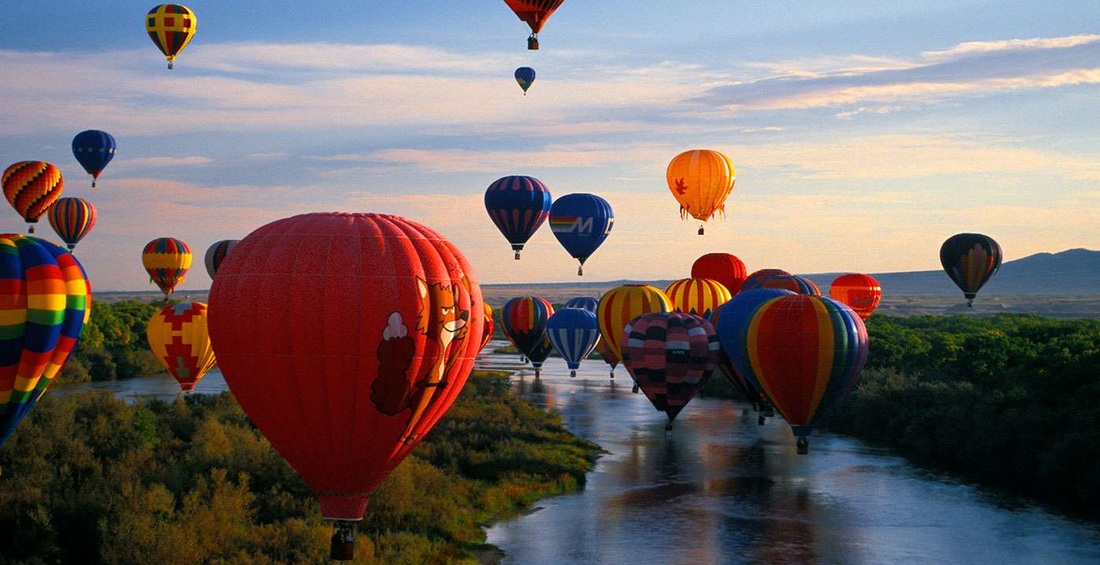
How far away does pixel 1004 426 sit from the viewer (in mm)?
40438

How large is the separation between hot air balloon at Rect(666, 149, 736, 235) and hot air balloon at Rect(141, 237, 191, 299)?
33594 millimetres

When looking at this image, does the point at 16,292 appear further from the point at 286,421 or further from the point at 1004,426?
the point at 1004,426

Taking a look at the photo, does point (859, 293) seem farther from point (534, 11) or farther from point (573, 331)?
point (534, 11)

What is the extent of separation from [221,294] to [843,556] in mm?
17524

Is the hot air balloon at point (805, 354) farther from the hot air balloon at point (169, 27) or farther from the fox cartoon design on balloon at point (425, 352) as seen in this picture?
the hot air balloon at point (169, 27)

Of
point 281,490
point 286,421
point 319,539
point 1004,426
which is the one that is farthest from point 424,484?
point 1004,426

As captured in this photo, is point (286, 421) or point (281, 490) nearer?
point (286, 421)

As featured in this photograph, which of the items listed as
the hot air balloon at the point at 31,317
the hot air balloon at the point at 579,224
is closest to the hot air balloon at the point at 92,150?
the hot air balloon at the point at 579,224

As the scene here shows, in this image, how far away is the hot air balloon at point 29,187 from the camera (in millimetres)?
68750

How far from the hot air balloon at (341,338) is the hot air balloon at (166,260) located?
5612cm

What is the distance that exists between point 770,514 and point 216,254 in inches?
1759

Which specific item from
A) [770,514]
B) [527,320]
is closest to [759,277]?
[527,320]

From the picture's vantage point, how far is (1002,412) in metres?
42.4

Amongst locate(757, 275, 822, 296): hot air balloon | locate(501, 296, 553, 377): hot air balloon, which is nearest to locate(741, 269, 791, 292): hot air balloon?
locate(757, 275, 822, 296): hot air balloon
